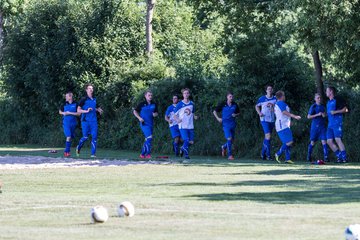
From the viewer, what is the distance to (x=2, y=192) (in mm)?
19953

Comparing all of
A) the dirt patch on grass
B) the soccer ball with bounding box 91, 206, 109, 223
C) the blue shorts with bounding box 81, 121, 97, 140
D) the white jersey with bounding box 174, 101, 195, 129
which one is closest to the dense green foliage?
the white jersey with bounding box 174, 101, 195, 129

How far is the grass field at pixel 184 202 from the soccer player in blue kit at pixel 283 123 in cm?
494

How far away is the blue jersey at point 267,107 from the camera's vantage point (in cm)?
3475

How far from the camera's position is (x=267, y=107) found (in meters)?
34.9

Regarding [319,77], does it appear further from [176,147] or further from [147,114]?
[147,114]

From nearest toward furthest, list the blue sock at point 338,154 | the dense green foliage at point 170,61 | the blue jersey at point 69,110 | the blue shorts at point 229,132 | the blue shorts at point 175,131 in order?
the blue sock at point 338,154 → the dense green foliage at point 170,61 → the blue shorts at point 229,132 → the blue jersey at point 69,110 → the blue shorts at point 175,131

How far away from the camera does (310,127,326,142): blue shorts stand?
108 feet

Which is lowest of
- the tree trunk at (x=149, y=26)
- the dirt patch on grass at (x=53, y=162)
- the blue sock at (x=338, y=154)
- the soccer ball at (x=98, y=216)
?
the soccer ball at (x=98, y=216)

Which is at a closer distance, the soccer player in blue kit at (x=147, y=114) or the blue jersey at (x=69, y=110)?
the soccer player in blue kit at (x=147, y=114)

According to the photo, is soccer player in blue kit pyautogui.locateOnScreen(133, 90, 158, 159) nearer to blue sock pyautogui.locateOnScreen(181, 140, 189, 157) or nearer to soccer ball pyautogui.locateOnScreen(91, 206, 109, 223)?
blue sock pyautogui.locateOnScreen(181, 140, 189, 157)

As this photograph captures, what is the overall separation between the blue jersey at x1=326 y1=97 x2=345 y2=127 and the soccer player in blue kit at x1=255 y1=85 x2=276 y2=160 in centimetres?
276

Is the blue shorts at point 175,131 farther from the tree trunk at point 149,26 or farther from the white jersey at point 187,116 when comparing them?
the tree trunk at point 149,26

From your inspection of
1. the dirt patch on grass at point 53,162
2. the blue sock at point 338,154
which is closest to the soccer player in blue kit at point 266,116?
the blue sock at point 338,154

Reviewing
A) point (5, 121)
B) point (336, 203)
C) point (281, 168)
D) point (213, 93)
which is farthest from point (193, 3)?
point (336, 203)
